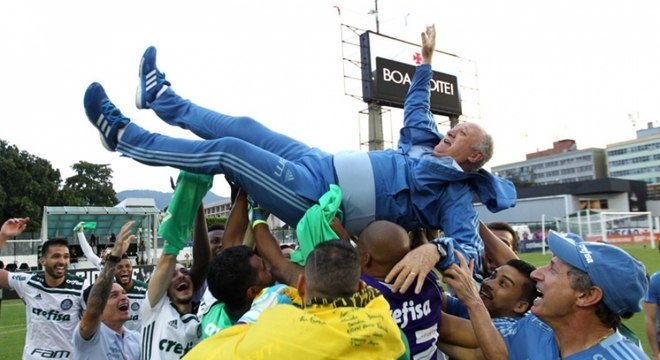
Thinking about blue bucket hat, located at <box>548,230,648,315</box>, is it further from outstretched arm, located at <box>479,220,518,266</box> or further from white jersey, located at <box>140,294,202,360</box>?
white jersey, located at <box>140,294,202,360</box>

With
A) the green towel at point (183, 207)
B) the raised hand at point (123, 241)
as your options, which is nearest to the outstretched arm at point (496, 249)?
the green towel at point (183, 207)

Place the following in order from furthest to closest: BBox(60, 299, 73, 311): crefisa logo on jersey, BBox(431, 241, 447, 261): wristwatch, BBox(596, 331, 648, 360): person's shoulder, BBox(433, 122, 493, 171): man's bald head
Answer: BBox(60, 299, 73, 311): crefisa logo on jersey, BBox(433, 122, 493, 171): man's bald head, BBox(431, 241, 447, 261): wristwatch, BBox(596, 331, 648, 360): person's shoulder

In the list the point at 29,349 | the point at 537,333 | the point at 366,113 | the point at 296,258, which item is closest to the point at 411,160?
the point at 296,258

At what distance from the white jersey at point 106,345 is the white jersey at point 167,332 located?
118cm

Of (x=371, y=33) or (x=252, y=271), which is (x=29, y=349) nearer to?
(x=252, y=271)

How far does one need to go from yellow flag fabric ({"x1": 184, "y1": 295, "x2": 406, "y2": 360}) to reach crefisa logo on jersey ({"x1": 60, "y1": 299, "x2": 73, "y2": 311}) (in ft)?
13.5

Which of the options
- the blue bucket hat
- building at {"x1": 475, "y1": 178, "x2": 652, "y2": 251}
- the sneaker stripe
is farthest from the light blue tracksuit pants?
building at {"x1": 475, "y1": 178, "x2": 652, "y2": 251}

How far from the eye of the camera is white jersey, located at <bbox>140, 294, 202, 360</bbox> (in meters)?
2.86

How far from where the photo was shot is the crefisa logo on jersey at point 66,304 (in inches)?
209

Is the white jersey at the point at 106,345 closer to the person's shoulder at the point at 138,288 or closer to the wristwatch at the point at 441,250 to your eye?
the person's shoulder at the point at 138,288

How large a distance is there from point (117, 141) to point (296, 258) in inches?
52.9

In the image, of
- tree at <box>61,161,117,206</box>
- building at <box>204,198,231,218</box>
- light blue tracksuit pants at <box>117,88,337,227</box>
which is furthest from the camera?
tree at <box>61,161,117,206</box>

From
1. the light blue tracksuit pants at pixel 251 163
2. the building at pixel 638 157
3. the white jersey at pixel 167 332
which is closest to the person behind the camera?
the white jersey at pixel 167 332

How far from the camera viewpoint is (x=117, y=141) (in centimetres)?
336
